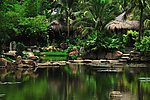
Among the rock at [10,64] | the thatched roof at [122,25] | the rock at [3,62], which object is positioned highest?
the thatched roof at [122,25]

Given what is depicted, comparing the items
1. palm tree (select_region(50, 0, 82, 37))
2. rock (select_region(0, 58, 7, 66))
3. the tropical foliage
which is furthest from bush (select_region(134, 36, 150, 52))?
palm tree (select_region(50, 0, 82, 37))

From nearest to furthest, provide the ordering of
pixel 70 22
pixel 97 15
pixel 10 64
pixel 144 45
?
pixel 10 64 < pixel 144 45 < pixel 97 15 < pixel 70 22

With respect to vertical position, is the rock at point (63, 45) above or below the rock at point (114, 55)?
above

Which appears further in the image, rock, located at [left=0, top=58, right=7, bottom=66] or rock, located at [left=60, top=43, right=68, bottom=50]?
rock, located at [left=60, top=43, right=68, bottom=50]

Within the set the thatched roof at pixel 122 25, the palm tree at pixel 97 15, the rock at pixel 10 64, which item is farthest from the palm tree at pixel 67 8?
the rock at pixel 10 64

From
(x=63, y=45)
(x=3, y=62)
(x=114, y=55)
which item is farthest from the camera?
(x=63, y=45)

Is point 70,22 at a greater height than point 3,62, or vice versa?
point 70,22

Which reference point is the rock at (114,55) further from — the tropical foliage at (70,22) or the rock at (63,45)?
the rock at (63,45)

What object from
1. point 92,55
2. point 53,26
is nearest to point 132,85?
point 92,55

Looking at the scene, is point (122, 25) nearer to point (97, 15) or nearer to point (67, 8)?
point (97, 15)

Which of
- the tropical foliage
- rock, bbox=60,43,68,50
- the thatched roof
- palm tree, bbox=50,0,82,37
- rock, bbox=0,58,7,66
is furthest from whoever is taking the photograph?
palm tree, bbox=50,0,82,37

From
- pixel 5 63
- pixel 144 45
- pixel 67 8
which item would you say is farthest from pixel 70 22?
pixel 5 63

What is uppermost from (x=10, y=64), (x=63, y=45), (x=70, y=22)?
(x=70, y=22)

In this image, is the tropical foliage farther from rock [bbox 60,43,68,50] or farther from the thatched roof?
rock [bbox 60,43,68,50]
